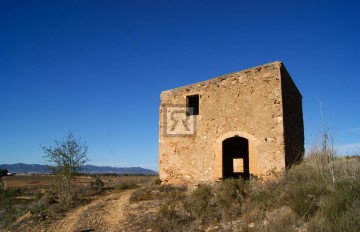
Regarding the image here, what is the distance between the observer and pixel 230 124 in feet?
39.5

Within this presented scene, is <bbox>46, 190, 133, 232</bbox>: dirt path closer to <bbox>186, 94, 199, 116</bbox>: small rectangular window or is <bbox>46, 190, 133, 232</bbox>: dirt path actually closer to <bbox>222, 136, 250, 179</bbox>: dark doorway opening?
<bbox>186, 94, 199, 116</bbox>: small rectangular window

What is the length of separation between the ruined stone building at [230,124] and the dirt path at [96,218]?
8.70 ft

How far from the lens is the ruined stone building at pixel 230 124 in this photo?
36.4ft

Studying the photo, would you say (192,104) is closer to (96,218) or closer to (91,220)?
(96,218)

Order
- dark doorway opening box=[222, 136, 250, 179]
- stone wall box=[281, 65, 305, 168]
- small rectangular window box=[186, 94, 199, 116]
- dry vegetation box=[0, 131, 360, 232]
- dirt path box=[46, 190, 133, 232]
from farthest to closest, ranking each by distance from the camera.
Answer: dark doorway opening box=[222, 136, 250, 179] → small rectangular window box=[186, 94, 199, 116] → stone wall box=[281, 65, 305, 168] → dirt path box=[46, 190, 133, 232] → dry vegetation box=[0, 131, 360, 232]

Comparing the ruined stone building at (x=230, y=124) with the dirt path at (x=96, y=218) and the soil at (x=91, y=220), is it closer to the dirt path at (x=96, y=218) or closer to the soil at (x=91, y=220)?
the dirt path at (x=96, y=218)

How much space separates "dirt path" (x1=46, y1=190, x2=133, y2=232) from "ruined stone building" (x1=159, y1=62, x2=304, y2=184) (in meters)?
2.65

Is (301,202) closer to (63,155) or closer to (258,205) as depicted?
(258,205)

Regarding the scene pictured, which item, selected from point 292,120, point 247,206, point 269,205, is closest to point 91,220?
point 247,206

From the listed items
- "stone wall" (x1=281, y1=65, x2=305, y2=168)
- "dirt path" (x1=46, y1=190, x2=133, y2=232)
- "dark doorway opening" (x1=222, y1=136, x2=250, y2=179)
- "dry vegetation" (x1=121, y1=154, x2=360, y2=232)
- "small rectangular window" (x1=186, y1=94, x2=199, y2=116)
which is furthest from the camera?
"dark doorway opening" (x1=222, y1=136, x2=250, y2=179)

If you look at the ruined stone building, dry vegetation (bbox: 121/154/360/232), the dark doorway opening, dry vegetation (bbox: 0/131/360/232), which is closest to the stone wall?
the ruined stone building

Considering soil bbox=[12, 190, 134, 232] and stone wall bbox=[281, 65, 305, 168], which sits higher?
stone wall bbox=[281, 65, 305, 168]

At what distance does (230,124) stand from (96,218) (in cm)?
583

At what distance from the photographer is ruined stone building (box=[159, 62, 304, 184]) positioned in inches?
436
